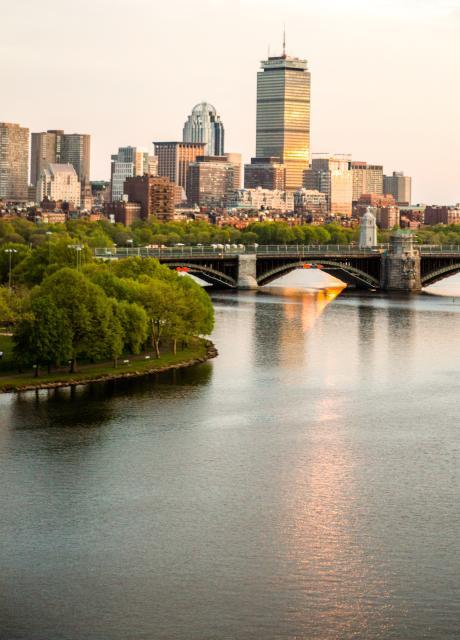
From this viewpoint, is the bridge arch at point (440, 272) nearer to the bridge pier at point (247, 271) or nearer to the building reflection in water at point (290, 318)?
the building reflection in water at point (290, 318)

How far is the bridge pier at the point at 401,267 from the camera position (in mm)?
149375

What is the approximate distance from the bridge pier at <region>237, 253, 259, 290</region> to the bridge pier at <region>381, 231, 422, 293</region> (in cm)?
1715

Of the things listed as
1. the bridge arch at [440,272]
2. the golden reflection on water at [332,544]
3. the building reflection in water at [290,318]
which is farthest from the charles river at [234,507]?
the bridge arch at [440,272]

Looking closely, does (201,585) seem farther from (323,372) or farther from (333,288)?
(333,288)

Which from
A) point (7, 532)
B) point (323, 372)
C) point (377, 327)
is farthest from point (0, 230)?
point (7, 532)

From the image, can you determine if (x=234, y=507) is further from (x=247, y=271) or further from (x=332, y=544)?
(x=247, y=271)

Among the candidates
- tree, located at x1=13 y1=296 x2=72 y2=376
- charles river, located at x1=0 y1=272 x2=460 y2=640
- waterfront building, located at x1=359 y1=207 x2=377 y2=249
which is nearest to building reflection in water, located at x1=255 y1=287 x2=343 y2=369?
charles river, located at x1=0 y1=272 x2=460 y2=640

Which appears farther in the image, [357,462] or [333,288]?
[333,288]

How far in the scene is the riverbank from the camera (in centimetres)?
6556

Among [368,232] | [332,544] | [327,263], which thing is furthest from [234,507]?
[368,232]

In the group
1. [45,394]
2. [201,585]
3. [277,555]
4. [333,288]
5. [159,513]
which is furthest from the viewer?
[333,288]

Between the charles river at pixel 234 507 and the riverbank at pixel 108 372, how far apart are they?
1398mm

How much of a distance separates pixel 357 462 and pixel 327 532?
10136 millimetres

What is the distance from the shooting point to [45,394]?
210 ft
